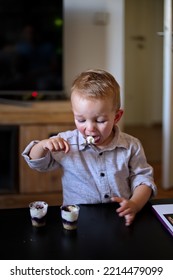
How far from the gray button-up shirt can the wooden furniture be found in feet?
4.69

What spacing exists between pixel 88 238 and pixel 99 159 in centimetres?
35

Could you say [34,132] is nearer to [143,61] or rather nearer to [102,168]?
[102,168]

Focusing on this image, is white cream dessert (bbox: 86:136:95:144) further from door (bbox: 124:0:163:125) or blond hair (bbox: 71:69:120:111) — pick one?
door (bbox: 124:0:163:125)

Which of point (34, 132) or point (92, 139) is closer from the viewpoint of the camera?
point (92, 139)

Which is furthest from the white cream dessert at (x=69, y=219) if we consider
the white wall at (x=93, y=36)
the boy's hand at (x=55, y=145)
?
the white wall at (x=93, y=36)

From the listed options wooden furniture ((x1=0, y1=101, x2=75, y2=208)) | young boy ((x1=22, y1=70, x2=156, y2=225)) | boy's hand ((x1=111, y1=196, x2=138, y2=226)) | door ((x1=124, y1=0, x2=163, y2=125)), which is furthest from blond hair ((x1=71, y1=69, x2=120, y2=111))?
door ((x1=124, y1=0, x2=163, y2=125))

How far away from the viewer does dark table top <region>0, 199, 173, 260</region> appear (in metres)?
0.74

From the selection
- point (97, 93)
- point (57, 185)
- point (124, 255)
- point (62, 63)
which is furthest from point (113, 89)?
point (62, 63)

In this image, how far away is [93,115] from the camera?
1.00 meters

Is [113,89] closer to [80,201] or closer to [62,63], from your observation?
[80,201]

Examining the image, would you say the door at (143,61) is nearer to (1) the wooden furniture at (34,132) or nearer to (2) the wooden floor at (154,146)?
(2) the wooden floor at (154,146)

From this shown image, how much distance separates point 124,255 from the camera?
0.73m

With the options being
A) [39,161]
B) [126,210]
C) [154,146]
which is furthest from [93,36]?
[126,210]
